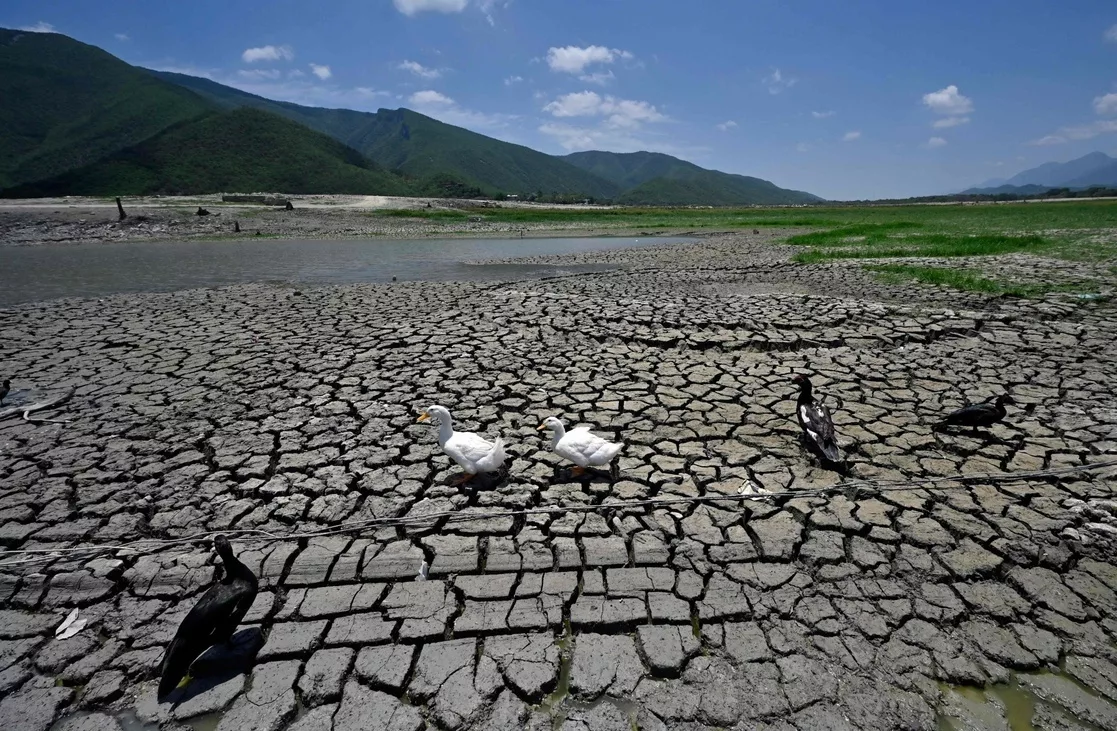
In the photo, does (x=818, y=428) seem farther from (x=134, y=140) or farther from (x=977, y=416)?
(x=134, y=140)

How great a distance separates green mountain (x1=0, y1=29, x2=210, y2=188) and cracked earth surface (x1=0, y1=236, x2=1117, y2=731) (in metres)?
87.5

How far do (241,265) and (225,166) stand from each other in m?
60.0

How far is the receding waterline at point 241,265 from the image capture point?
570 inches

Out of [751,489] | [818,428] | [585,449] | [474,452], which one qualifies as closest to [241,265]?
[474,452]

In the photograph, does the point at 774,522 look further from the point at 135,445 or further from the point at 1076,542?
the point at 135,445

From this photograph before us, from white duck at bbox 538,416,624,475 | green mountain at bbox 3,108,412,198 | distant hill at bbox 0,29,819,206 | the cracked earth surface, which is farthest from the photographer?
distant hill at bbox 0,29,819,206

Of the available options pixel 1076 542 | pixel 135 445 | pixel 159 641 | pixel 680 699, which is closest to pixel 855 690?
pixel 680 699

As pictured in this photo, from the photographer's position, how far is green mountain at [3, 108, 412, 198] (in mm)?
57250

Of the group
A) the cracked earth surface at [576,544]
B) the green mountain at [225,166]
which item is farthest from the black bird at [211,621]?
the green mountain at [225,166]

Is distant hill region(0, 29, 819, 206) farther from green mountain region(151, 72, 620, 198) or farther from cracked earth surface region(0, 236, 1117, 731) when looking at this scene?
cracked earth surface region(0, 236, 1117, 731)

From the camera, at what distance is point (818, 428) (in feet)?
15.6

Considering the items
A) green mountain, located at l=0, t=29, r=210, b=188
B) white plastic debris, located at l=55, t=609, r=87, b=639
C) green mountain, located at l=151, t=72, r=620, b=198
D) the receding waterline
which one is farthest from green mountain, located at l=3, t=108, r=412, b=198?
white plastic debris, located at l=55, t=609, r=87, b=639

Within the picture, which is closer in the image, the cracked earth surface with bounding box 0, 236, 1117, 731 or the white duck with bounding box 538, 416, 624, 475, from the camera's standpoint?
A: the cracked earth surface with bounding box 0, 236, 1117, 731

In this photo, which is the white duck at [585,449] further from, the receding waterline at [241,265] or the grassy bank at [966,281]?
the receding waterline at [241,265]
